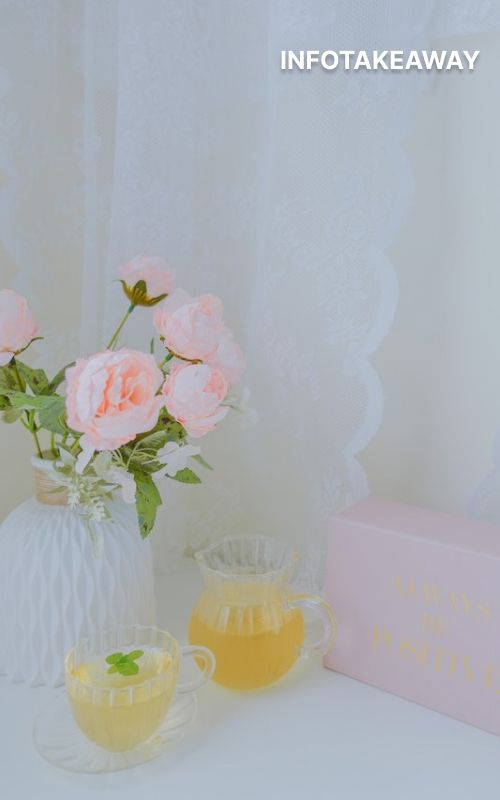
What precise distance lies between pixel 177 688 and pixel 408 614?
0.24 metres

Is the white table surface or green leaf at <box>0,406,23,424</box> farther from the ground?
green leaf at <box>0,406,23,424</box>

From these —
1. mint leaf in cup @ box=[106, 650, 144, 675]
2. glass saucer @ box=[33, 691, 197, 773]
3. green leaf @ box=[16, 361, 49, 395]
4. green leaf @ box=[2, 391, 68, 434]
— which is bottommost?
glass saucer @ box=[33, 691, 197, 773]

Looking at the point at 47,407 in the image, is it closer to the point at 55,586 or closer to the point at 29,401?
the point at 29,401

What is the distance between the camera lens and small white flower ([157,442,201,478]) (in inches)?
31.1

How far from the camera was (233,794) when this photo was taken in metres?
0.70

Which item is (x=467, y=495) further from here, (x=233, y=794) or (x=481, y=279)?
(x=233, y=794)

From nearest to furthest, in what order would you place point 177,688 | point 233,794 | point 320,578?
point 233,794 → point 177,688 → point 320,578

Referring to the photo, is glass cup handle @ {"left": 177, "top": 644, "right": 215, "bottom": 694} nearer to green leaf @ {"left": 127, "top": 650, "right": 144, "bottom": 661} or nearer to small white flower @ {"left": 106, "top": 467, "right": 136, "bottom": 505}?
green leaf @ {"left": 127, "top": 650, "right": 144, "bottom": 661}

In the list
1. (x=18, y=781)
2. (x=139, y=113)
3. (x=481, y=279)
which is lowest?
(x=18, y=781)

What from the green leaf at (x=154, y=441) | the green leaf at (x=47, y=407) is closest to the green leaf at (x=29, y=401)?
the green leaf at (x=47, y=407)

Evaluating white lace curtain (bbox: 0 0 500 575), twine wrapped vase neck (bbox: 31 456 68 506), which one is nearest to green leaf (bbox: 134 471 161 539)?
twine wrapped vase neck (bbox: 31 456 68 506)

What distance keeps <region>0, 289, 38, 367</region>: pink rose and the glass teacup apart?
30 centimetres

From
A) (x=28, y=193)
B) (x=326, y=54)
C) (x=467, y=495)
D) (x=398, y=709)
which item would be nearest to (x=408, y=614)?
(x=398, y=709)

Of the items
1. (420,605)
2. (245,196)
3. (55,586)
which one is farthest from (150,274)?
(420,605)
